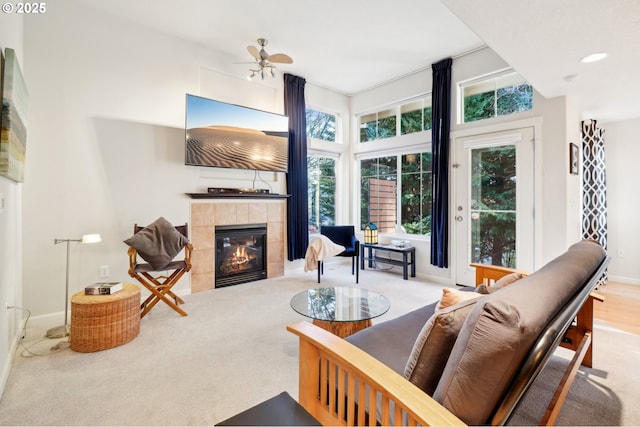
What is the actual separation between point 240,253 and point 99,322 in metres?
2.06

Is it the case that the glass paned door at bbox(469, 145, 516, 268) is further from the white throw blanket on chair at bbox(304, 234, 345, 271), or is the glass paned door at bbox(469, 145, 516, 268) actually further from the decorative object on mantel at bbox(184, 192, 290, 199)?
the decorative object on mantel at bbox(184, 192, 290, 199)

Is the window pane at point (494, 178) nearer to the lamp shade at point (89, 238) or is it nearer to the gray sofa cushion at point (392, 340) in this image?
the gray sofa cushion at point (392, 340)

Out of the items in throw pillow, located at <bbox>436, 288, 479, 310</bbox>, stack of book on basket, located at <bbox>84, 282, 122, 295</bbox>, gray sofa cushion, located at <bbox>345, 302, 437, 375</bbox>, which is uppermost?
throw pillow, located at <bbox>436, 288, 479, 310</bbox>

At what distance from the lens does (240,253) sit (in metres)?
4.26

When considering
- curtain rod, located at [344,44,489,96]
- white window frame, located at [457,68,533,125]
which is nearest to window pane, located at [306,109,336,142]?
curtain rod, located at [344,44,489,96]

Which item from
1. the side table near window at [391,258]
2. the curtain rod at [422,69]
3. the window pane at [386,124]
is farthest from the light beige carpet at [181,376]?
the curtain rod at [422,69]

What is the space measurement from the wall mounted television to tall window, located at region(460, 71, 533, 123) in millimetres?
2528

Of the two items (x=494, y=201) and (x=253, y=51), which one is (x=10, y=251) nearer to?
(x=253, y=51)

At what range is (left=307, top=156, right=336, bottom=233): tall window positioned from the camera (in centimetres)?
529

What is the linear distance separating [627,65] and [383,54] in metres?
2.48

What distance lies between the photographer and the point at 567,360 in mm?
2172

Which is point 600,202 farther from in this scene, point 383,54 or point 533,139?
point 383,54

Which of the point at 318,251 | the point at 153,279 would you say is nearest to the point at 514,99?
the point at 318,251

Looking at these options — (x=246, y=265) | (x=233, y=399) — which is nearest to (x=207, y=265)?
(x=246, y=265)
